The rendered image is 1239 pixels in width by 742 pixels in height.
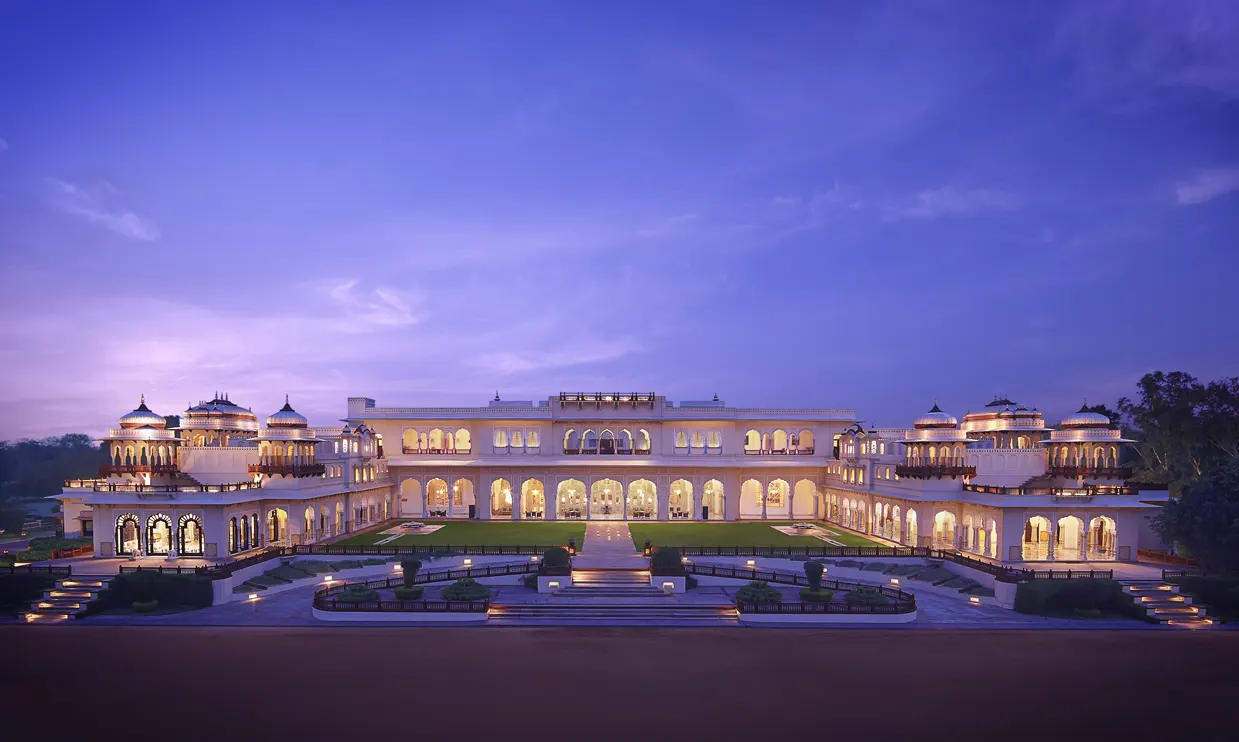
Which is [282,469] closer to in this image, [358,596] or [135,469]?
[135,469]

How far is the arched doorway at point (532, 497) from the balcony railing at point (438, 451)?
18.7ft

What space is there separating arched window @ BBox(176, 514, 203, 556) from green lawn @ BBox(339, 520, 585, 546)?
313 inches

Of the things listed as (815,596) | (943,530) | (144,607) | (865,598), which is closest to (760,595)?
(815,596)

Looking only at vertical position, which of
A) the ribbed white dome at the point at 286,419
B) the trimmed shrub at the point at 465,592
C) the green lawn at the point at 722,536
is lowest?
the green lawn at the point at 722,536

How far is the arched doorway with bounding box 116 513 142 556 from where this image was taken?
36.2 m

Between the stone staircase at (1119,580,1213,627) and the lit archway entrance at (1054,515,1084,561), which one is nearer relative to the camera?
the stone staircase at (1119,580,1213,627)

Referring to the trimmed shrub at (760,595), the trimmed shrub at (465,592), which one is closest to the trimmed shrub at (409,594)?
the trimmed shrub at (465,592)

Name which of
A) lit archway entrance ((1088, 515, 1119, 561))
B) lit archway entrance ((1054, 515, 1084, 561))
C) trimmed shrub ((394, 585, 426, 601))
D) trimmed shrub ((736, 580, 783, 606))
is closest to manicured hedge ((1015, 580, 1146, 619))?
lit archway entrance ((1054, 515, 1084, 561))

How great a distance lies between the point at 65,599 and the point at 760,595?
29.3 meters

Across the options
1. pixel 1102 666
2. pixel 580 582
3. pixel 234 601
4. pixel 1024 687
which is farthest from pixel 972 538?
pixel 234 601

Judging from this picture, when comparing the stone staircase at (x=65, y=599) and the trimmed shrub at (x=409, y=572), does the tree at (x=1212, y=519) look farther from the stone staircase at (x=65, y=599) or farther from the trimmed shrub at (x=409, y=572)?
the stone staircase at (x=65, y=599)

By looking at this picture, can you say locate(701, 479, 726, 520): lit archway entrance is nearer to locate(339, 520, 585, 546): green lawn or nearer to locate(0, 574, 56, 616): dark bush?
locate(339, 520, 585, 546): green lawn

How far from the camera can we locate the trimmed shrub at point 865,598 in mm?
26859

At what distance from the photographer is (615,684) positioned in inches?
787
